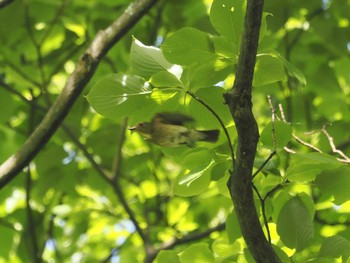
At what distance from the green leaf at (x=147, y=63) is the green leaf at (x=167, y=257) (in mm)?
397

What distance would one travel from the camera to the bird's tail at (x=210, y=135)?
1285 mm

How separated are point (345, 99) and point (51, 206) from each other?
1.54m

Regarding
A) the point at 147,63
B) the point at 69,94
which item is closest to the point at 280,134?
the point at 147,63

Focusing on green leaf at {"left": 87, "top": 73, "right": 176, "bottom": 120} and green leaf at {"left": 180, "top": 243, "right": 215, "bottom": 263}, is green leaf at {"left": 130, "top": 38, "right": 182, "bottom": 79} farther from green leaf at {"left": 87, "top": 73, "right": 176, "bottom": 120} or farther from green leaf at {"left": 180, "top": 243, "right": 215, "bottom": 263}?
green leaf at {"left": 180, "top": 243, "right": 215, "bottom": 263}

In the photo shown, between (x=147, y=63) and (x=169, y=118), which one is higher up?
(x=147, y=63)

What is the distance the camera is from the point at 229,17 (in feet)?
4.11

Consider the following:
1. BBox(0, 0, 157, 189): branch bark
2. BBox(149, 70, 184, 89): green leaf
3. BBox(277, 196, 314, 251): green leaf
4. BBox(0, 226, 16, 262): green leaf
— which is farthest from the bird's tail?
BBox(0, 226, 16, 262): green leaf

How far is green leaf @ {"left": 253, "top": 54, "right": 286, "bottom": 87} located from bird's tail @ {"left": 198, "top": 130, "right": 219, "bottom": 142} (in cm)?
14

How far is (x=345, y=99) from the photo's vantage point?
3.19 m

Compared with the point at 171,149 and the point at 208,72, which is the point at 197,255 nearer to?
the point at 171,149

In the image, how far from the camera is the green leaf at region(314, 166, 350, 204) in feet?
4.42

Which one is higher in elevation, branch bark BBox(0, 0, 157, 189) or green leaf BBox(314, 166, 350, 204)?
branch bark BBox(0, 0, 157, 189)

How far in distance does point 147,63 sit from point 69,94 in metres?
0.72

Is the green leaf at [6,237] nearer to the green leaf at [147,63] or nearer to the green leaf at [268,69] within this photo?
the green leaf at [147,63]
